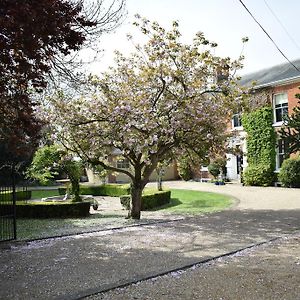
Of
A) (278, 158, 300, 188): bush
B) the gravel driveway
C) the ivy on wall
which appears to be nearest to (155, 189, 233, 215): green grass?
(278, 158, 300, 188): bush

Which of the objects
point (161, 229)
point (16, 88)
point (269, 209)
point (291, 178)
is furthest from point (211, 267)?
point (291, 178)

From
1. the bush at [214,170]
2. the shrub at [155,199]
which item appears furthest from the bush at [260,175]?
the shrub at [155,199]

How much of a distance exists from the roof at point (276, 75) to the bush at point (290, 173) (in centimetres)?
519

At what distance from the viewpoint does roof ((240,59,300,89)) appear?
79.5 feet

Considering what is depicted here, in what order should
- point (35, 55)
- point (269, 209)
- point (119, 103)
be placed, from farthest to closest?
point (269, 209) < point (119, 103) < point (35, 55)

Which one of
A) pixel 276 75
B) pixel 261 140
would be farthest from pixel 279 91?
pixel 261 140

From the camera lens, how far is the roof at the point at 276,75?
24.2m

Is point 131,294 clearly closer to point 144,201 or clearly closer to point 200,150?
point 200,150

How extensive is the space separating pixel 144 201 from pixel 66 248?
1030cm

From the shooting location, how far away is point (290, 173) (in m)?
22.6

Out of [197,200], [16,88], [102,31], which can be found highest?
[102,31]

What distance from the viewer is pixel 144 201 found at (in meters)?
18.2

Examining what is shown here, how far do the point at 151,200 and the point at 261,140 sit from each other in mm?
10910

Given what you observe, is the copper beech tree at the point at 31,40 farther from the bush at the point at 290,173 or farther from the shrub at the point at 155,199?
the bush at the point at 290,173
